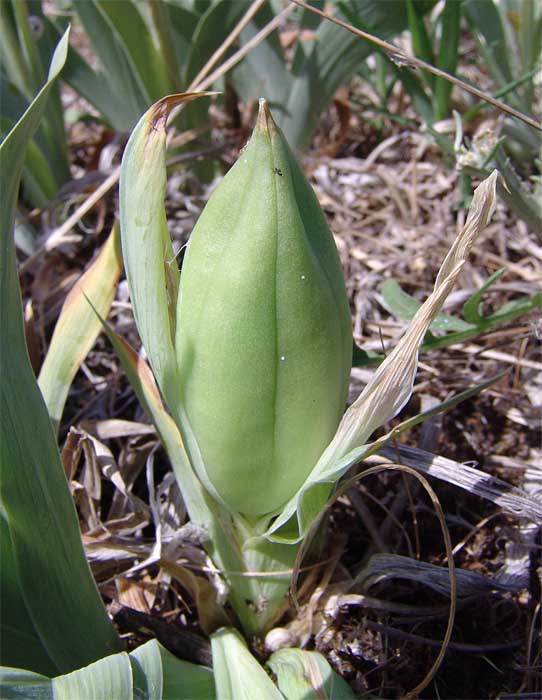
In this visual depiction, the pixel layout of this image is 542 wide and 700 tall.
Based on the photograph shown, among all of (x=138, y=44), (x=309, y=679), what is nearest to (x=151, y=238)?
(x=309, y=679)

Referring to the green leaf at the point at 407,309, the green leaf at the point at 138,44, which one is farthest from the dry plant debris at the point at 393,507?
the green leaf at the point at 138,44

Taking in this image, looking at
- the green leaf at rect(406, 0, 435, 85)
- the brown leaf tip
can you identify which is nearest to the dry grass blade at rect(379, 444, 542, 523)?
the brown leaf tip

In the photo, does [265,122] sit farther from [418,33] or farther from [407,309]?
[418,33]

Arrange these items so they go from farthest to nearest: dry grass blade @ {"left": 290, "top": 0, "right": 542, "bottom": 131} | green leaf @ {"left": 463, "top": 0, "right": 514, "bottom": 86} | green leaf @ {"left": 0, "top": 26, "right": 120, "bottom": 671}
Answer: green leaf @ {"left": 463, "top": 0, "right": 514, "bottom": 86} < dry grass blade @ {"left": 290, "top": 0, "right": 542, "bottom": 131} < green leaf @ {"left": 0, "top": 26, "right": 120, "bottom": 671}

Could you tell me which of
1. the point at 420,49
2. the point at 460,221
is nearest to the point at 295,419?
the point at 460,221

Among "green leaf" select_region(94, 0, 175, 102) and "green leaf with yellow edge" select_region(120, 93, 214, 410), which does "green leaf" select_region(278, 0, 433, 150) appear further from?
"green leaf with yellow edge" select_region(120, 93, 214, 410)

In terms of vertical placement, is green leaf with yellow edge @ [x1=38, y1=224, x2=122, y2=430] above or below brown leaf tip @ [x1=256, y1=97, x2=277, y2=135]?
below
